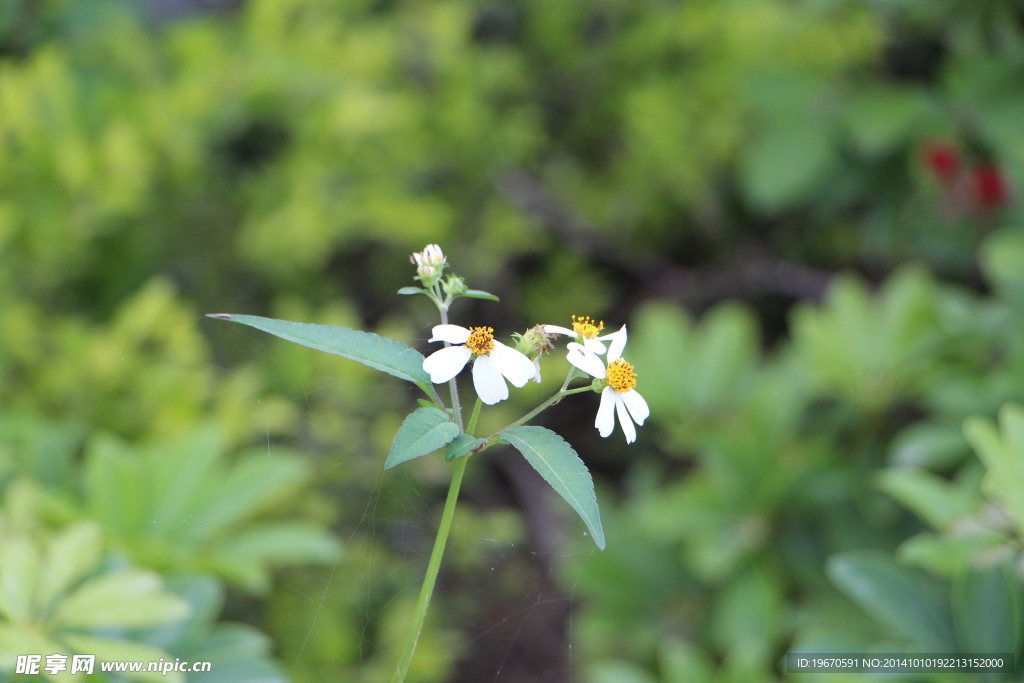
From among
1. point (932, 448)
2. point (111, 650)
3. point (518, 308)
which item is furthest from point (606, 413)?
point (518, 308)

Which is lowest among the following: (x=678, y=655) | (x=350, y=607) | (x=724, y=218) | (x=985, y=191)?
(x=678, y=655)

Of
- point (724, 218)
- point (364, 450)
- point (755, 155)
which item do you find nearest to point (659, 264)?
point (724, 218)

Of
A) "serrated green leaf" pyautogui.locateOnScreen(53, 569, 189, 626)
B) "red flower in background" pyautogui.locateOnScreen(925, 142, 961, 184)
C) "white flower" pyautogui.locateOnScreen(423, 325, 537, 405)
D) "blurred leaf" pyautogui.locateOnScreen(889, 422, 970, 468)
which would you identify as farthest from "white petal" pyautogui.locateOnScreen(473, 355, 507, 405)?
"red flower in background" pyautogui.locateOnScreen(925, 142, 961, 184)

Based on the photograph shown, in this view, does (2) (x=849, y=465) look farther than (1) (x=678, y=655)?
Yes

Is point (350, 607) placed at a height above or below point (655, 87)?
below

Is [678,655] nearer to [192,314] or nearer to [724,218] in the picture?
[192,314]

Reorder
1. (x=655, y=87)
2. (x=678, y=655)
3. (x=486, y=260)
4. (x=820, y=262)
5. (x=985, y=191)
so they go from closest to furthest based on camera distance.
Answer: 1. (x=678, y=655)
2. (x=985, y=191)
3. (x=486, y=260)
4. (x=655, y=87)
5. (x=820, y=262)

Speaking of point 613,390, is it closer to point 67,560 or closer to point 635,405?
point 635,405
